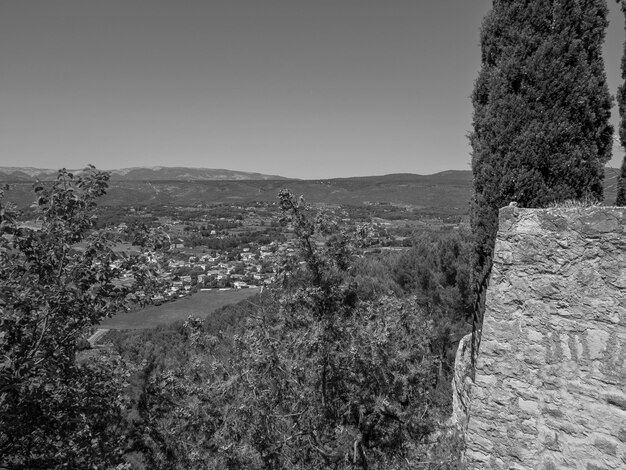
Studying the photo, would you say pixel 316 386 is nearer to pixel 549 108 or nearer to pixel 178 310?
pixel 549 108

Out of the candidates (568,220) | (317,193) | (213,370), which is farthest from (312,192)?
(568,220)

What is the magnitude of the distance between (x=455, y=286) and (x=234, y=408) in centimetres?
860

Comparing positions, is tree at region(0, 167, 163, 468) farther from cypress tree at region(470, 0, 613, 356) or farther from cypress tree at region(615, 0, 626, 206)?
cypress tree at region(615, 0, 626, 206)

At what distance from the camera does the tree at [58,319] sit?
4496 millimetres

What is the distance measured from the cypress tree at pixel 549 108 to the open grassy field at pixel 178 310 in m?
25.1

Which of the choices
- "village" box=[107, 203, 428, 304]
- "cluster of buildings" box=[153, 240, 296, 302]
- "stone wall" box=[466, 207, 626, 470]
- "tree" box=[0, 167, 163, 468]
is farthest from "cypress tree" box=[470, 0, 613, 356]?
"cluster of buildings" box=[153, 240, 296, 302]

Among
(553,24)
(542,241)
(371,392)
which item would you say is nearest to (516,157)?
(553,24)

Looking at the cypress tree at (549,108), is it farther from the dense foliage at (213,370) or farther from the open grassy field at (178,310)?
the open grassy field at (178,310)

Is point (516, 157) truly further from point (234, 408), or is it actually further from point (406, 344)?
point (234, 408)

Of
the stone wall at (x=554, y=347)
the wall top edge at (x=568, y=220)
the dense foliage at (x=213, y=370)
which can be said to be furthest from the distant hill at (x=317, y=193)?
the stone wall at (x=554, y=347)

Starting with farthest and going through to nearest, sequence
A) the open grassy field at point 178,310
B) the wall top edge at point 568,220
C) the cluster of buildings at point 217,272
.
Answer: the cluster of buildings at point 217,272, the open grassy field at point 178,310, the wall top edge at point 568,220

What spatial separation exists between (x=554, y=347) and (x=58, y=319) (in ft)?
18.4

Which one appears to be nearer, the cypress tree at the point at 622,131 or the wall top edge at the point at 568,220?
the wall top edge at the point at 568,220

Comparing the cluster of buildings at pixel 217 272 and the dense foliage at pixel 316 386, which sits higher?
the dense foliage at pixel 316 386
